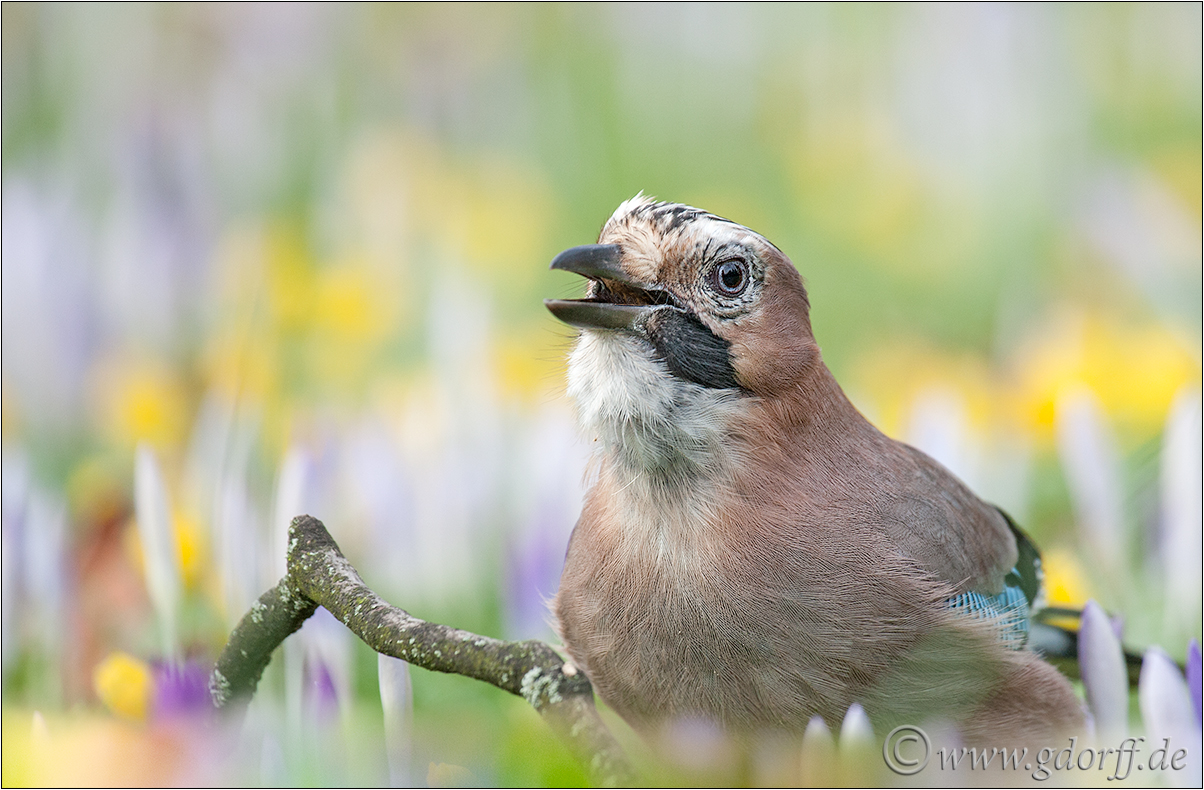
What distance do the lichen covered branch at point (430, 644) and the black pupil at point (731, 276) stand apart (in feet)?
2.76

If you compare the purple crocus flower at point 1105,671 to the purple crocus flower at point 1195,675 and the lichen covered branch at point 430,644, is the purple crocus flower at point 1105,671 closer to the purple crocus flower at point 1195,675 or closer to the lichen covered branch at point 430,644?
the purple crocus flower at point 1195,675

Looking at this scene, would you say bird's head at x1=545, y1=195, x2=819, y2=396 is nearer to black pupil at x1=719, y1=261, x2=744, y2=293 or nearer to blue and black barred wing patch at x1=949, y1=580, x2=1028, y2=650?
black pupil at x1=719, y1=261, x2=744, y2=293

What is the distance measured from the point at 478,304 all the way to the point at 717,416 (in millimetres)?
2176

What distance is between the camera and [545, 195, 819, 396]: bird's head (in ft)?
8.51

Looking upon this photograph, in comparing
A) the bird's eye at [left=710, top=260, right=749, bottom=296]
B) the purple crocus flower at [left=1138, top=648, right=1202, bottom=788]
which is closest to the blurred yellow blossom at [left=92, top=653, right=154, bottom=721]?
the bird's eye at [left=710, top=260, right=749, bottom=296]

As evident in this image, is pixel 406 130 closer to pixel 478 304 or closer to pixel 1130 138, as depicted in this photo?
pixel 478 304

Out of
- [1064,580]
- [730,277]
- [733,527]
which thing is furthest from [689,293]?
[1064,580]

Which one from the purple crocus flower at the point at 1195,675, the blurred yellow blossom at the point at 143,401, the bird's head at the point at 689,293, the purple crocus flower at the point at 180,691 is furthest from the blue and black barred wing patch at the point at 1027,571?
the blurred yellow blossom at the point at 143,401

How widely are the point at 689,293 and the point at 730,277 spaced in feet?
0.35

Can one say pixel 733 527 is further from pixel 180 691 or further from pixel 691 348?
pixel 180 691

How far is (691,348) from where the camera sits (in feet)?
8.61

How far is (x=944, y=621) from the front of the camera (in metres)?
2.80

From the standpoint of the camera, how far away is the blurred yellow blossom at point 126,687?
312 cm

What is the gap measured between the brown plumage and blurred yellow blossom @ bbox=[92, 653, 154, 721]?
43.6 inches
